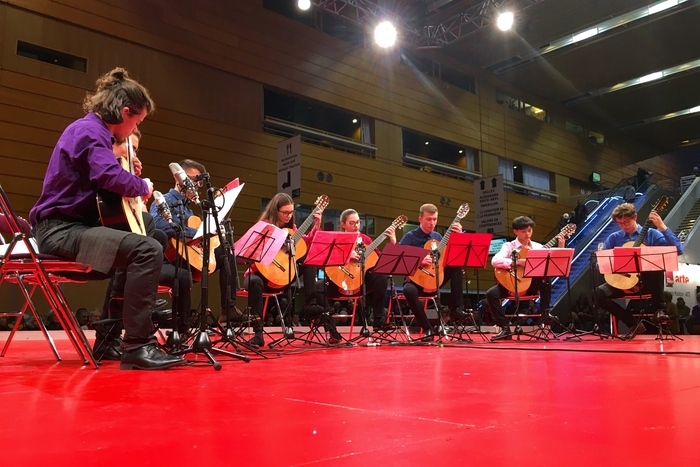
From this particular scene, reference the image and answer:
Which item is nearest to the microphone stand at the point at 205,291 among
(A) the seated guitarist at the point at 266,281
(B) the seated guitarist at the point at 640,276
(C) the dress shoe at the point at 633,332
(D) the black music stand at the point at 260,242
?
(D) the black music stand at the point at 260,242

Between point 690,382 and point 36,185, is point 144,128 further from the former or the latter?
point 690,382

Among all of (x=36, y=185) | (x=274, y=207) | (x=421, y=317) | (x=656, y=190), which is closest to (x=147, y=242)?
(x=274, y=207)

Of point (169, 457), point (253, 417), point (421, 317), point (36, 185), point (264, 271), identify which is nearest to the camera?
point (169, 457)

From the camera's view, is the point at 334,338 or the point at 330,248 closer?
the point at 330,248

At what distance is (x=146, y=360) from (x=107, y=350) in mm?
851

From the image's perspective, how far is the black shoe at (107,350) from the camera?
350 cm

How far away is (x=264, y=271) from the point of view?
498 centimetres

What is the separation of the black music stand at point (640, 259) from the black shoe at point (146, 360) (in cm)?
466

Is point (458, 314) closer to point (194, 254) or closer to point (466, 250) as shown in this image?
point (466, 250)

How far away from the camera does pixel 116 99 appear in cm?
311

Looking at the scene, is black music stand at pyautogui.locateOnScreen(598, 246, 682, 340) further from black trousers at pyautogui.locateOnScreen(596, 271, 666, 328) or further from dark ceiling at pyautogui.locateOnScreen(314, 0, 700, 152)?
dark ceiling at pyautogui.locateOnScreen(314, 0, 700, 152)

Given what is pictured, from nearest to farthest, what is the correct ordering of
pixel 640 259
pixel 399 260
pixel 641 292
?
pixel 399 260
pixel 640 259
pixel 641 292

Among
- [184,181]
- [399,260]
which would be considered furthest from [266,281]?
[184,181]

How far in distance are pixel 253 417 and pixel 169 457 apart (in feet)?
1.53
